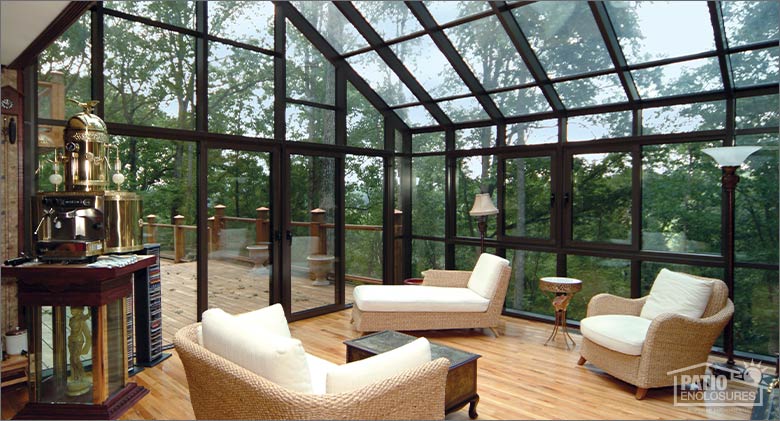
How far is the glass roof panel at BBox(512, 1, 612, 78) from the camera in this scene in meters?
4.01

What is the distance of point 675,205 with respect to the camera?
4.52 meters

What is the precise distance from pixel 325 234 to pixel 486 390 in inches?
115

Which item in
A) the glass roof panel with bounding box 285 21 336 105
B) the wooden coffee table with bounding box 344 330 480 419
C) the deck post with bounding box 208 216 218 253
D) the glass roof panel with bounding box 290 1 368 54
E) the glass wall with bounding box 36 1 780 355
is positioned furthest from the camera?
the glass roof panel with bounding box 285 21 336 105

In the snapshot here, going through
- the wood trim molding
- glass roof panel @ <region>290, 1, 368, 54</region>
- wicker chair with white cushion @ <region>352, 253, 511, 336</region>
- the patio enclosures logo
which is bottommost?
the patio enclosures logo

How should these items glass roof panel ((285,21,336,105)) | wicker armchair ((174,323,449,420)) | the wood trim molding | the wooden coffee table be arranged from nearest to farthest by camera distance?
wicker armchair ((174,323,449,420)) → the wood trim molding → the wooden coffee table → glass roof panel ((285,21,336,105))

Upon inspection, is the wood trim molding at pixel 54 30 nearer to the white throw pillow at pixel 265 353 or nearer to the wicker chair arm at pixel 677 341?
the white throw pillow at pixel 265 353

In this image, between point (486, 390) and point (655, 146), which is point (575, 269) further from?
point (486, 390)

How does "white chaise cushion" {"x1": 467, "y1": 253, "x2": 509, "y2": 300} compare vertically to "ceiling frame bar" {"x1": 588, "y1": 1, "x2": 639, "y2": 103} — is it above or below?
below

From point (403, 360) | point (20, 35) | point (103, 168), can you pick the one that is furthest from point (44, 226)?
point (403, 360)

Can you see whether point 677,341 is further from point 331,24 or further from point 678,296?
point 331,24

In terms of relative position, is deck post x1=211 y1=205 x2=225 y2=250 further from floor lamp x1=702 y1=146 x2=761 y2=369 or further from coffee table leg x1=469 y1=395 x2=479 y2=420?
floor lamp x1=702 y1=146 x2=761 y2=369

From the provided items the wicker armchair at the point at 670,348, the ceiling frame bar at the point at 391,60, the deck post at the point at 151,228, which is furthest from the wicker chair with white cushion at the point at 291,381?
the ceiling frame bar at the point at 391,60

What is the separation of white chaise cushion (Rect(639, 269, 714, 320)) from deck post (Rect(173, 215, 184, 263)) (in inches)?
163

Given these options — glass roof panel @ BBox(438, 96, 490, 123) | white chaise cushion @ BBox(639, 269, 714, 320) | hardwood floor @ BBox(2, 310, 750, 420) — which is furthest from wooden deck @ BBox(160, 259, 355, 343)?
white chaise cushion @ BBox(639, 269, 714, 320)
